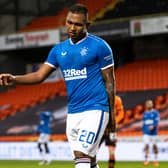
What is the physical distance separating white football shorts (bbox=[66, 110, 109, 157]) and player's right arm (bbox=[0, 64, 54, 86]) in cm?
47

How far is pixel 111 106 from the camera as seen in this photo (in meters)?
5.33

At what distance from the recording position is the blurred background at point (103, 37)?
22781mm

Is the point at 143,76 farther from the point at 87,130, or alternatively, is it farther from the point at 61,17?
the point at 87,130

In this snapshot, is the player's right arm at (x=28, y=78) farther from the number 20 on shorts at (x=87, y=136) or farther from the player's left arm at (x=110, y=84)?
the number 20 on shorts at (x=87, y=136)

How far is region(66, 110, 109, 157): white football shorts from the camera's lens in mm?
5258

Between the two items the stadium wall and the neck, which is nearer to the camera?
the neck

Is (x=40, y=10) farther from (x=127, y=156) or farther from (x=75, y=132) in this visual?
(x=75, y=132)

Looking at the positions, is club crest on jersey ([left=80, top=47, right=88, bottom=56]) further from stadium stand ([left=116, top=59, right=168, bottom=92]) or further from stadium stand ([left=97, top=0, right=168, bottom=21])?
stadium stand ([left=97, top=0, right=168, bottom=21])

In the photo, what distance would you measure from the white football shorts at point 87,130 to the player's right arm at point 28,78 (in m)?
0.47

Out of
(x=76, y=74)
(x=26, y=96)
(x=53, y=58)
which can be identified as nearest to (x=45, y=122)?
(x=26, y=96)

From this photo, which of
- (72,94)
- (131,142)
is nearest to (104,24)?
(131,142)

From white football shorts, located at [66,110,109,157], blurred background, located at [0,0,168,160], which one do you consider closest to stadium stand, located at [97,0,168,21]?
blurred background, located at [0,0,168,160]

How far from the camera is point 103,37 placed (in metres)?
24.4

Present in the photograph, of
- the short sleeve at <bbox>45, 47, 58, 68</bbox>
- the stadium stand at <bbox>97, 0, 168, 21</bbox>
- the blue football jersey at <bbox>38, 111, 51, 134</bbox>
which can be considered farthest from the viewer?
the stadium stand at <bbox>97, 0, 168, 21</bbox>
